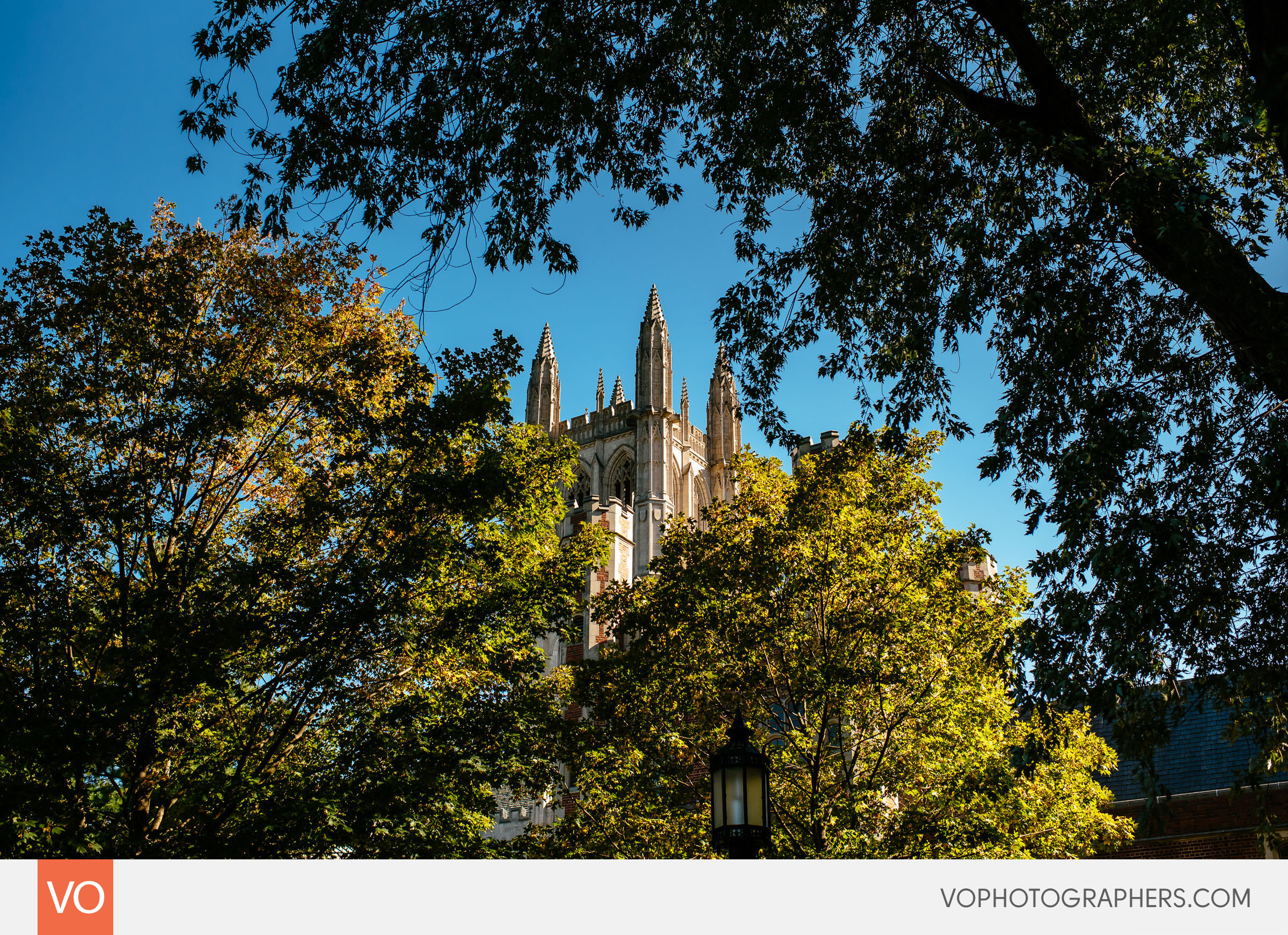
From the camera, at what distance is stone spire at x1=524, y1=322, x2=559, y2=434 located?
82.8 m

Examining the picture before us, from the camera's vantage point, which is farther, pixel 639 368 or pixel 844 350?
pixel 639 368

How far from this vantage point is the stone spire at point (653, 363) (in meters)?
79.5

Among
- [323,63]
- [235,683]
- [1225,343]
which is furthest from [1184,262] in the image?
[235,683]

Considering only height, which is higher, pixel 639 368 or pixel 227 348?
pixel 639 368

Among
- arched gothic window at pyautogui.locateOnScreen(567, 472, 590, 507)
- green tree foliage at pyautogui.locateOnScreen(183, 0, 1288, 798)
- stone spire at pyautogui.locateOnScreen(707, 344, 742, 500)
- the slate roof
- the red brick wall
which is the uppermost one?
stone spire at pyautogui.locateOnScreen(707, 344, 742, 500)

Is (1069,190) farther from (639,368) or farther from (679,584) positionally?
(639,368)

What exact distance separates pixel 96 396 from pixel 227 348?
5.00 feet

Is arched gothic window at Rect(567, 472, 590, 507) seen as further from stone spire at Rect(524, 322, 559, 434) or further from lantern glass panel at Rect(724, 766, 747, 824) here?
lantern glass panel at Rect(724, 766, 747, 824)

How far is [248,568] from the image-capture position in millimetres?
10820

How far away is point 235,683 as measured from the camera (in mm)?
13148

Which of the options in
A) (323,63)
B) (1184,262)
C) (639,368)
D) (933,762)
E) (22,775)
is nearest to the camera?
(1184,262)

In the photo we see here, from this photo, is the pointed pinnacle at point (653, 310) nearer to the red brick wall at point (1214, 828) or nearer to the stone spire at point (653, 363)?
the stone spire at point (653, 363)

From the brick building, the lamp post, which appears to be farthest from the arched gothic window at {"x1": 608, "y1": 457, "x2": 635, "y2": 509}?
the lamp post
